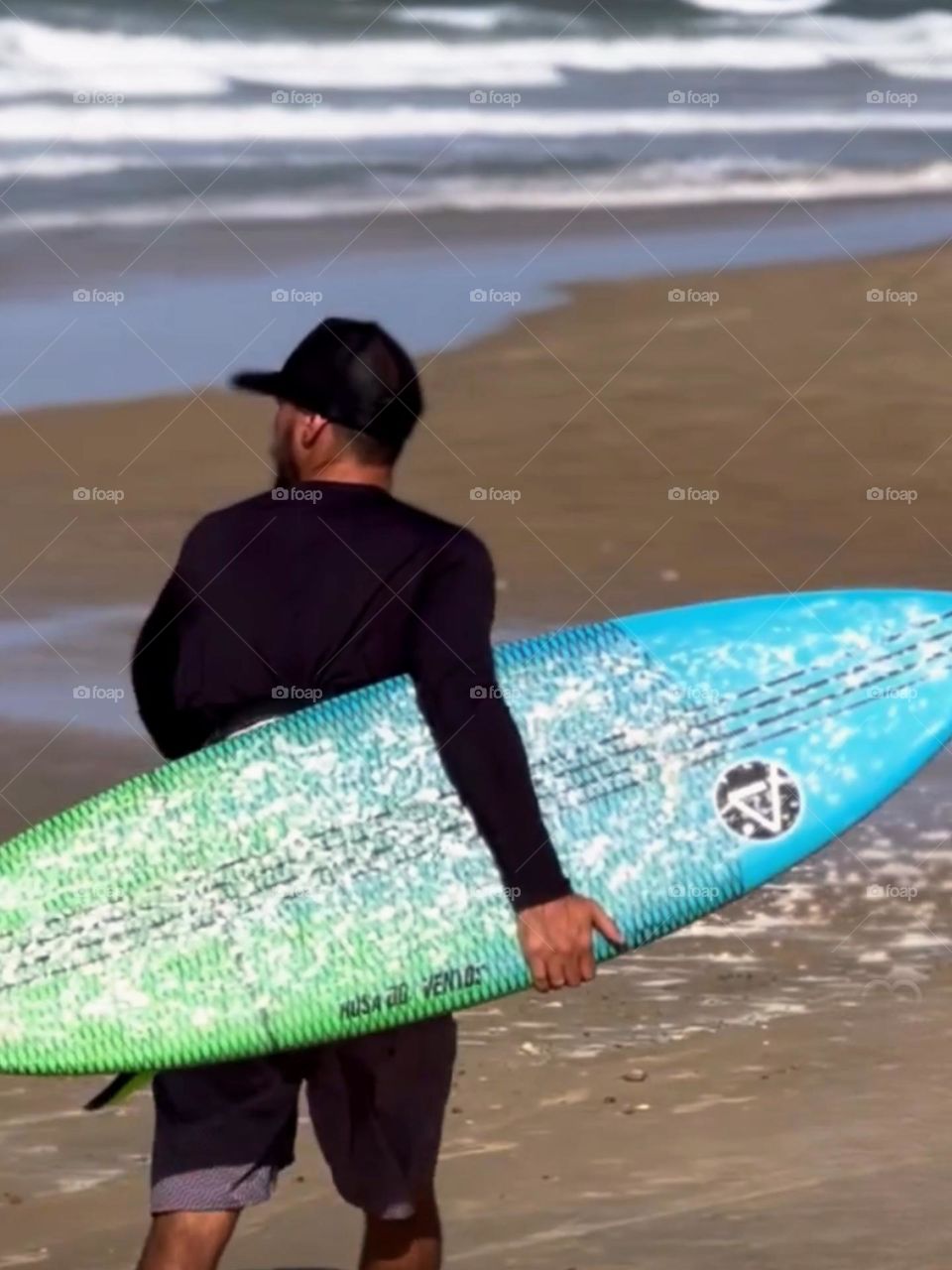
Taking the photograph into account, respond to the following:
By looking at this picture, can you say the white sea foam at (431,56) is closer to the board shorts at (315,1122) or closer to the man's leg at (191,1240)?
the board shorts at (315,1122)

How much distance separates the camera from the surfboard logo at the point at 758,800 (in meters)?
3.60

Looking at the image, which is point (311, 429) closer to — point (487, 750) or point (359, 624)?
point (359, 624)

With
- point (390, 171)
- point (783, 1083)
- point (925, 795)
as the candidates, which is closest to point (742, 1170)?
point (783, 1083)

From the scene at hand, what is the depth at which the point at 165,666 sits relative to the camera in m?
3.16

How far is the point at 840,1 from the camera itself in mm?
16094

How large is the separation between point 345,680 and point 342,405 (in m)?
0.32

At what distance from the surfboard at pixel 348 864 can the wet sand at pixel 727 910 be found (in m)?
0.57

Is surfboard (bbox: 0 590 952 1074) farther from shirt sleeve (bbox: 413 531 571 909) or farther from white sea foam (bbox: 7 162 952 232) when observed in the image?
white sea foam (bbox: 7 162 952 232)

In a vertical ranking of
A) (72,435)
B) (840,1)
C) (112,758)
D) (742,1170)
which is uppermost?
(840,1)

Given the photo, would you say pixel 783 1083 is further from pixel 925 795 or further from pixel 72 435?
pixel 72 435

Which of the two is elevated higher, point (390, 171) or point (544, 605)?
point (390, 171)

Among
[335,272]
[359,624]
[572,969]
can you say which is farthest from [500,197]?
[572,969]

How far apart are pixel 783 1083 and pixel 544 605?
3.08 metres

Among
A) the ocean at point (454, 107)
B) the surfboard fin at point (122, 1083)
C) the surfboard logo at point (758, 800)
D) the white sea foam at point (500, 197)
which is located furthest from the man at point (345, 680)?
the white sea foam at point (500, 197)
